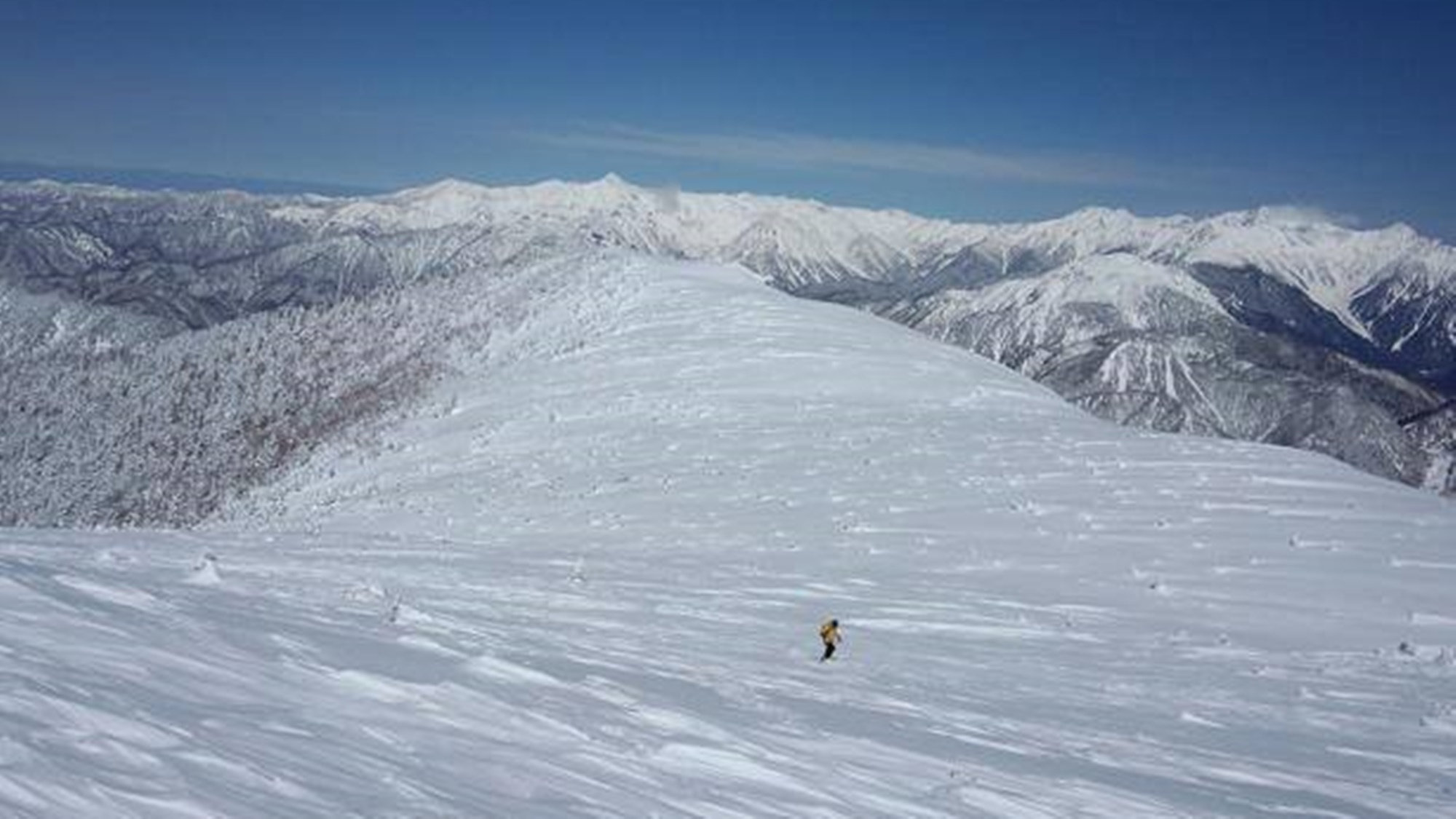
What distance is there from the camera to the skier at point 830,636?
580 inches

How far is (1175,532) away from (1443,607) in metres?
6.42

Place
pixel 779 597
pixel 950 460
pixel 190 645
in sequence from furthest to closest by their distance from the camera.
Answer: pixel 950 460 < pixel 779 597 < pixel 190 645

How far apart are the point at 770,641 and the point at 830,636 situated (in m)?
1.54

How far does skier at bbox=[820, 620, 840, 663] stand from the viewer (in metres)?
14.7

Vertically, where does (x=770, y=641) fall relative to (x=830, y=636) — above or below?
below

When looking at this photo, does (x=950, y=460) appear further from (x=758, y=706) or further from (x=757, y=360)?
(x=758, y=706)

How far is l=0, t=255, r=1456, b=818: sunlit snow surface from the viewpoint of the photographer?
25.1 feet

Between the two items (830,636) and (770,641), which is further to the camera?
(770,641)

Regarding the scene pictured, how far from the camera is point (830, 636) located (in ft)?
48.9

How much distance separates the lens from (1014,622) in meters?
18.4

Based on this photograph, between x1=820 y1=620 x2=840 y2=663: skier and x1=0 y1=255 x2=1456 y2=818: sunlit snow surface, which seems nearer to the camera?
x1=0 y1=255 x2=1456 y2=818: sunlit snow surface

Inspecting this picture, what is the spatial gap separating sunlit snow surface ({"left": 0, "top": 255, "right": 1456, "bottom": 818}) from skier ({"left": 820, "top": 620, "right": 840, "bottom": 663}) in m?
0.23

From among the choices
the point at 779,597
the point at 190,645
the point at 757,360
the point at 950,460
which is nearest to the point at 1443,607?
the point at 779,597

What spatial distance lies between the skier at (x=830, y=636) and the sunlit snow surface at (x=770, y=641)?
233mm
